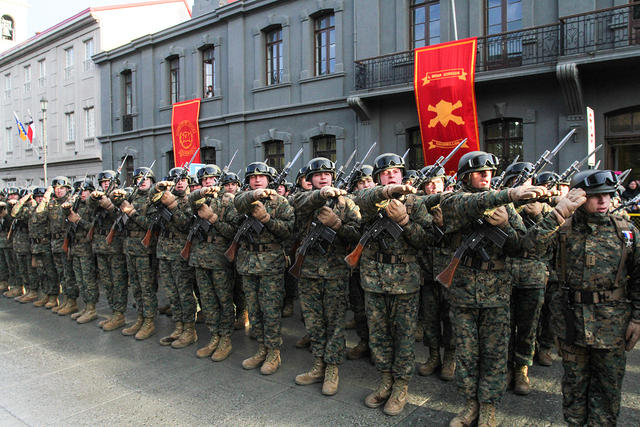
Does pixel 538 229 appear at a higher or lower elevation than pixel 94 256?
higher

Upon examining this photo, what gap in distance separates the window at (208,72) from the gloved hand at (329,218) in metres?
14.6

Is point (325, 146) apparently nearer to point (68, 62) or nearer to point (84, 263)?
point (84, 263)

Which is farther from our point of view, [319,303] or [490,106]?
[490,106]

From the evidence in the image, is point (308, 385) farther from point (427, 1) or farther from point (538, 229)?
point (427, 1)

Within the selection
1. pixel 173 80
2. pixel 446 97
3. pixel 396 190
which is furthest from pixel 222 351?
pixel 173 80

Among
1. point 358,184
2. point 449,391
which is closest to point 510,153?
point 358,184

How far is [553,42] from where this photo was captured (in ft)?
33.4

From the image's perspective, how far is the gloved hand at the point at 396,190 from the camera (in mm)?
3531

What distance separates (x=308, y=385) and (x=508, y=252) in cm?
234

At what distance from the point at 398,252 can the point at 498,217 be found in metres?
0.94

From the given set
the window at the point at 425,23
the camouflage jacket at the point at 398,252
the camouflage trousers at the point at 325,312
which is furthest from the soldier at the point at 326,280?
the window at the point at 425,23

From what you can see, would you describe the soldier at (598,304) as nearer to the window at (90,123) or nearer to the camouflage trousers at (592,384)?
the camouflage trousers at (592,384)

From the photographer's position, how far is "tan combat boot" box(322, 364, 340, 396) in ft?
14.2

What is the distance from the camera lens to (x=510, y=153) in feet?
37.3
